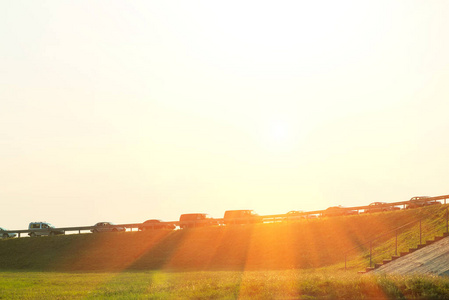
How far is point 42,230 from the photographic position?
6556 cm

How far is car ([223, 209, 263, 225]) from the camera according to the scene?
5622cm

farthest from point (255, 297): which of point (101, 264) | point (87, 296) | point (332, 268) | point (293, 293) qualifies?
point (101, 264)

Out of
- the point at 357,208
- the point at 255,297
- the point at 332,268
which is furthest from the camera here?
the point at 357,208

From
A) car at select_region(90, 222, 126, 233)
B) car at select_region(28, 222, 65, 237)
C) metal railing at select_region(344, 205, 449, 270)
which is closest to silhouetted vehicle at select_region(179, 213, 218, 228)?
car at select_region(90, 222, 126, 233)

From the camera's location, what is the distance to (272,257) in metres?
44.6

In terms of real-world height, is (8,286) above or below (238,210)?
below

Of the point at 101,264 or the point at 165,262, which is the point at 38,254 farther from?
the point at 165,262

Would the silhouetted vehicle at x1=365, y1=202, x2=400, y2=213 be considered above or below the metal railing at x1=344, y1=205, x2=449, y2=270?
above

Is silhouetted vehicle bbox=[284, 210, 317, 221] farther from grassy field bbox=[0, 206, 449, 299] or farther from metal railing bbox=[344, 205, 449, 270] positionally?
metal railing bbox=[344, 205, 449, 270]

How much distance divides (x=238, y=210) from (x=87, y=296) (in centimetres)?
3669

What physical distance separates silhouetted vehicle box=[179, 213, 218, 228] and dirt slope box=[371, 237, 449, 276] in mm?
31814

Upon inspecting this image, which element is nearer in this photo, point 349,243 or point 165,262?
point 349,243

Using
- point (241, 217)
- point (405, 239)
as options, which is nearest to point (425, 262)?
point (405, 239)

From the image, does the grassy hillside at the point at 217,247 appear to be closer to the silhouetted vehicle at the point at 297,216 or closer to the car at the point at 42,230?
the silhouetted vehicle at the point at 297,216
